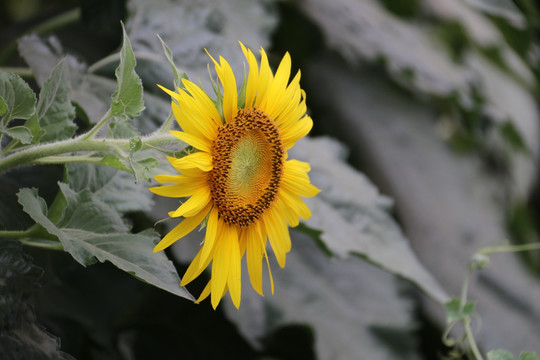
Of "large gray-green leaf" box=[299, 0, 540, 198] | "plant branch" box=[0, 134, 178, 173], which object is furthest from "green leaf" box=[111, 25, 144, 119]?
"large gray-green leaf" box=[299, 0, 540, 198]

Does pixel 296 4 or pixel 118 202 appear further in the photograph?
pixel 296 4

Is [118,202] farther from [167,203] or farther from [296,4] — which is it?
[296,4]

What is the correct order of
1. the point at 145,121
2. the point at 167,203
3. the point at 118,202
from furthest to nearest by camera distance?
Result: 1. the point at 167,203
2. the point at 145,121
3. the point at 118,202

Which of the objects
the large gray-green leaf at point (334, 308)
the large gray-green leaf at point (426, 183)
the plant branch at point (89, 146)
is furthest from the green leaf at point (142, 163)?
the large gray-green leaf at point (426, 183)

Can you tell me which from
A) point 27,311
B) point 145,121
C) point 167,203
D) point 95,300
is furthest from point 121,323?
point 27,311

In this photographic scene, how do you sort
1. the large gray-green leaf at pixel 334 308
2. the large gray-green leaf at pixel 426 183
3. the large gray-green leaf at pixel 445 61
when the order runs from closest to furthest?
the large gray-green leaf at pixel 334 308 < the large gray-green leaf at pixel 445 61 < the large gray-green leaf at pixel 426 183

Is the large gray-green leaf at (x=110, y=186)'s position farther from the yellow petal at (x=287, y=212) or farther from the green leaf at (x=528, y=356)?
the green leaf at (x=528, y=356)

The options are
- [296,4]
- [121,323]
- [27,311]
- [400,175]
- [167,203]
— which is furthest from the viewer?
[400,175]
